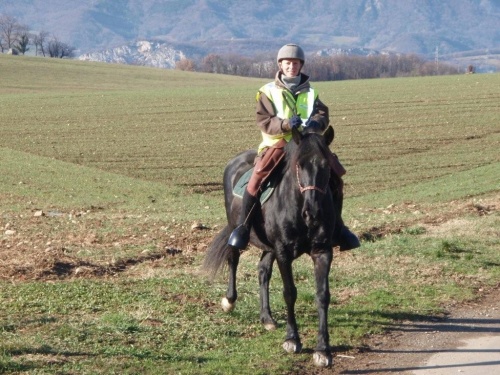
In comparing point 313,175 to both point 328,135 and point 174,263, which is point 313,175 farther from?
point 174,263

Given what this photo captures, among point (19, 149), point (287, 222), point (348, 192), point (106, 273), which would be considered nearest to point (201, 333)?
point (287, 222)

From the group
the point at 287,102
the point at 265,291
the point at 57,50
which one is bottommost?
the point at 57,50

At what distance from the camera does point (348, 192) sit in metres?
26.1

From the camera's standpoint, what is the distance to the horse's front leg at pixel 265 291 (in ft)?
29.2

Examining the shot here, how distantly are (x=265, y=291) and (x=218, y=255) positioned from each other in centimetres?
102

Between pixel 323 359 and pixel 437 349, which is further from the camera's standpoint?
pixel 437 349

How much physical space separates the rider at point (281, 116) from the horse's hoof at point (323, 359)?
4.64ft

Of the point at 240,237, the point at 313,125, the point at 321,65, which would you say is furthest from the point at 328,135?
the point at 321,65

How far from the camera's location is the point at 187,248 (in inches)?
535

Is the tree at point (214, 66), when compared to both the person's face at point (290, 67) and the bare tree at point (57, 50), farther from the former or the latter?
the person's face at point (290, 67)

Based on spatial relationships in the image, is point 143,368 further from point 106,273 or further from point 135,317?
point 106,273

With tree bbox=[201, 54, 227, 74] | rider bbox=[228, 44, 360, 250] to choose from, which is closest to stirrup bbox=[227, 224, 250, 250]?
rider bbox=[228, 44, 360, 250]

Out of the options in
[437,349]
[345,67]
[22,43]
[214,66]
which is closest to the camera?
[437,349]

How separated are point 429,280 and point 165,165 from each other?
22.7m
